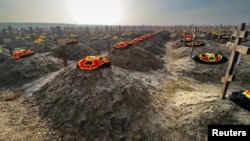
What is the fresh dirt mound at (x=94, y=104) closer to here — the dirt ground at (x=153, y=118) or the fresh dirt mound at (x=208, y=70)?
the dirt ground at (x=153, y=118)

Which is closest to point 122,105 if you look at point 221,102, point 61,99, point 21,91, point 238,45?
point 61,99

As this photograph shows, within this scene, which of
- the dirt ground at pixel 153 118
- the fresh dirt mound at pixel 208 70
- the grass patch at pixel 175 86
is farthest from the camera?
the fresh dirt mound at pixel 208 70

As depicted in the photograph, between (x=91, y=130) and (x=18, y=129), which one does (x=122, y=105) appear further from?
(x=18, y=129)

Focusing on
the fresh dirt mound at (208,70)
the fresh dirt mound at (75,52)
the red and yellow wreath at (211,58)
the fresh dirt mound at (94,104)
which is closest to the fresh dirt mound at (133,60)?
the fresh dirt mound at (208,70)

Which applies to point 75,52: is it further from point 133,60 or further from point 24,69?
point 133,60

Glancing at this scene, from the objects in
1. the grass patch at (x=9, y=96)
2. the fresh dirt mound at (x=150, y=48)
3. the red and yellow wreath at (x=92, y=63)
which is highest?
the red and yellow wreath at (x=92, y=63)

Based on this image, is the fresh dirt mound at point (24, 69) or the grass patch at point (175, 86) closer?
the grass patch at point (175, 86)

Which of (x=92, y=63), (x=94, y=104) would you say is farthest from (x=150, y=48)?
(x=94, y=104)
